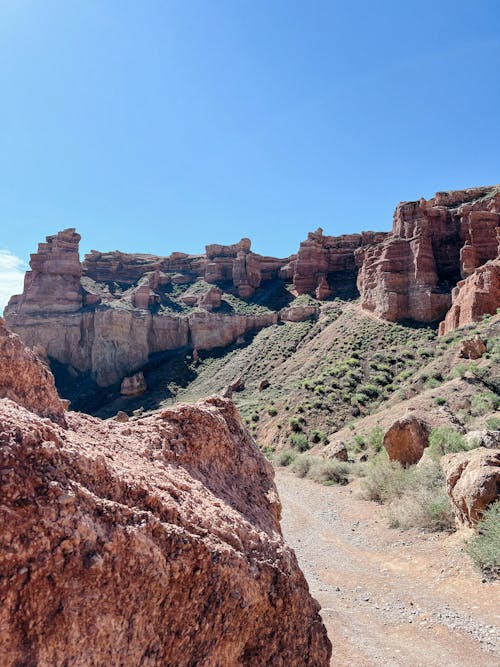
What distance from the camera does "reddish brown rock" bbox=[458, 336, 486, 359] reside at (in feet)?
87.4

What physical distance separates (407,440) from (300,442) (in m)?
11.8

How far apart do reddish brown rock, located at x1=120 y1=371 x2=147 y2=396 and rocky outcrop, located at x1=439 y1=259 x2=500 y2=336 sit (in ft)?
103

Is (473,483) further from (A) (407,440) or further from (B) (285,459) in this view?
(B) (285,459)

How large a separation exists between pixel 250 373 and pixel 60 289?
98.1 ft

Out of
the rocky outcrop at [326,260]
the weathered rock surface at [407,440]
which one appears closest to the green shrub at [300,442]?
the weathered rock surface at [407,440]

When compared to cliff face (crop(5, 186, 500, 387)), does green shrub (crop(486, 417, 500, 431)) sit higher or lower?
lower

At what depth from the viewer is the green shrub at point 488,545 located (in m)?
8.06

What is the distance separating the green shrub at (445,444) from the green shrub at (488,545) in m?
4.82

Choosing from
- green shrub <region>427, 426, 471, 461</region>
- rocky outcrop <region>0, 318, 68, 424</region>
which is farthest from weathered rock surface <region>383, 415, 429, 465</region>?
rocky outcrop <region>0, 318, 68, 424</region>

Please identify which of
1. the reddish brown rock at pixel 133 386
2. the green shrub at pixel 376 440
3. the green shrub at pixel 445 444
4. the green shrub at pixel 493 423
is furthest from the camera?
the reddish brown rock at pixel 133 386

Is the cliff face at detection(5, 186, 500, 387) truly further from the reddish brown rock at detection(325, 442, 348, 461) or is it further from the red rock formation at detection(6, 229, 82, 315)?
the reddish brown rock at detection(325, 442, 348, 461)

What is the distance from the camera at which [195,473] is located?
13.6 ft

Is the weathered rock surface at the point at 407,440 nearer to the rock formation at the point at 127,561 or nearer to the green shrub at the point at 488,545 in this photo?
the green shrub at the point at 488,545

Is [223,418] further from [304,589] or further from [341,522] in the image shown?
[341,522]
